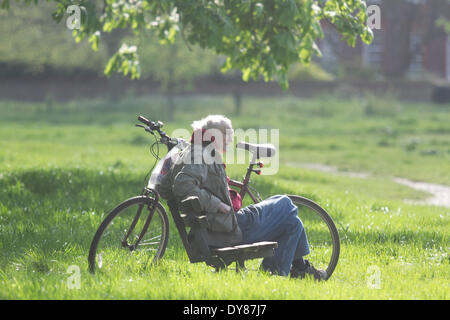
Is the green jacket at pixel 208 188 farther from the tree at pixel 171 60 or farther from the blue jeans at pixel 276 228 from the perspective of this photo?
the tree at pixel 171 60

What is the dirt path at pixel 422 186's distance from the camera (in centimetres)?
1055

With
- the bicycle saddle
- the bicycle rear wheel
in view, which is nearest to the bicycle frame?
the bicycle saddle

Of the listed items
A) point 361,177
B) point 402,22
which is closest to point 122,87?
point 402,22

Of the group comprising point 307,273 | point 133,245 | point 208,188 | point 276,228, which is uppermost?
point 208,188

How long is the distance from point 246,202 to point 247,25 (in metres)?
2.22

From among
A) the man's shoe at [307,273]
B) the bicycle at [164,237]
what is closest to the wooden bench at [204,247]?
the bicycle at [164,237]

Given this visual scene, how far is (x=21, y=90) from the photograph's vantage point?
3653cm

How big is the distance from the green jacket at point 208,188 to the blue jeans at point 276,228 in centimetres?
13

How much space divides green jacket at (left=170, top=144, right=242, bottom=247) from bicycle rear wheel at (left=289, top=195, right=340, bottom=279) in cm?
69

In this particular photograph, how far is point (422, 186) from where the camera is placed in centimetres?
1218

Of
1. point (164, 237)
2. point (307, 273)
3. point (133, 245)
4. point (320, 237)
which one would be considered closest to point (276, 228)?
point (307, 273)

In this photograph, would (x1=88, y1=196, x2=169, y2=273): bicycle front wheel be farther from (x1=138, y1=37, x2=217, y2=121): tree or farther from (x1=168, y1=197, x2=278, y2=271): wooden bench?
(x1=138, y1=37, x2=217, y2=121): tree

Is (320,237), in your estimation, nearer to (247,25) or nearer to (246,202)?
(246,202)
